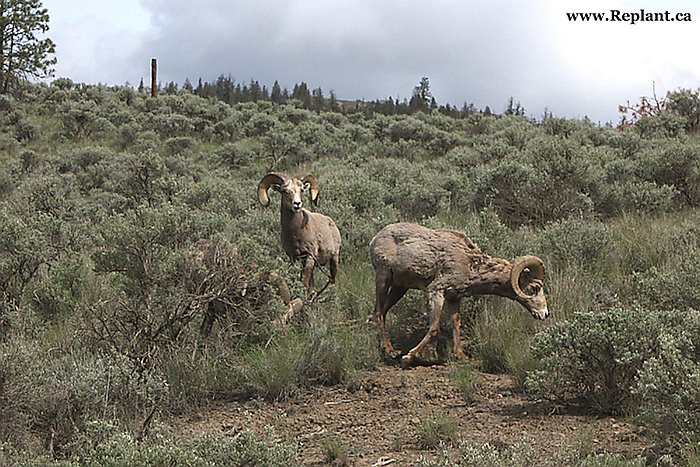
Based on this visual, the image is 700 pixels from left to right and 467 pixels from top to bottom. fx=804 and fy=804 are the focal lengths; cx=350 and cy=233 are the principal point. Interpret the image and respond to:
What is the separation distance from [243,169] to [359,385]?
19006 mm

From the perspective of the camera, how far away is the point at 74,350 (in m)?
7.44

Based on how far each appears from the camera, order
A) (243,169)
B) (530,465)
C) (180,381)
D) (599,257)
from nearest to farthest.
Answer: (530,465)
(180,381)
(599,257)
(243,169)

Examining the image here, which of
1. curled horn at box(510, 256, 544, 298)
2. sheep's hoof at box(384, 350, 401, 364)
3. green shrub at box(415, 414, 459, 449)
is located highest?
curled horn at box(510, 256, 544, 298)

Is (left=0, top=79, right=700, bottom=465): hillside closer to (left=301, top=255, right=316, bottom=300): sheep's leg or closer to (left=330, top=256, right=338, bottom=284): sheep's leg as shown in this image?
(left=330, top=256, right=338, bottom=284): sheep's leg

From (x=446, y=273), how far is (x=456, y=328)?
599mm

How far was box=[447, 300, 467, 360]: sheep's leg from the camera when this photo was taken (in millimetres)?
8398

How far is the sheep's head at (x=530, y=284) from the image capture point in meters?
8.20

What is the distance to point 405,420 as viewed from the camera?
6617 mm

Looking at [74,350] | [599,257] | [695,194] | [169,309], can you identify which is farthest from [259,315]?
[695,194]

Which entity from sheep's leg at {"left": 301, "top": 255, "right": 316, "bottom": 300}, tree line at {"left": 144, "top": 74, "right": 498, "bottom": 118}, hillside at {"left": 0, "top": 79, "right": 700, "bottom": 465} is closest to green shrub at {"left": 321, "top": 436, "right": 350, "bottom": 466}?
hillside at {"left": 0, "top": 79, "right": 700, "bottom": 465}

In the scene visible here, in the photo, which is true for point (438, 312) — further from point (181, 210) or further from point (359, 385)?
point (181, 210)

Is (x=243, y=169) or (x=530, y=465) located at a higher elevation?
(x=243, y=169)

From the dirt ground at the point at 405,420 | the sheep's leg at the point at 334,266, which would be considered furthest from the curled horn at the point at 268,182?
the dirt ground at the point at 405,420

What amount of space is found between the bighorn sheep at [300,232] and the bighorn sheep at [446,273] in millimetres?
2083
